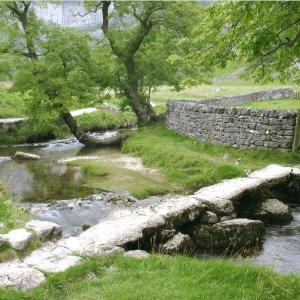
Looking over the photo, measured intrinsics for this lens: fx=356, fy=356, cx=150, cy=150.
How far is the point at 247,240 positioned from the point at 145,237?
2364 millimetres

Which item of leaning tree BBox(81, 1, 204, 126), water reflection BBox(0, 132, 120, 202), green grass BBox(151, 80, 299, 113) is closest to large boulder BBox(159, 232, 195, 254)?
water reflection BBox(0, 132, 120, 202)

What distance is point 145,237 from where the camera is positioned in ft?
23.7

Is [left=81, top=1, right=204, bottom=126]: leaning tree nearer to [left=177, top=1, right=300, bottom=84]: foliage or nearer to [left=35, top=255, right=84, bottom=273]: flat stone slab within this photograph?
[left=177, top=1, right=300, bottom=84]: foliage

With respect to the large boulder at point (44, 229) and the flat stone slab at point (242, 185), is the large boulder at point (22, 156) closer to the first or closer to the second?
the flat stone slab at point (242, 185)

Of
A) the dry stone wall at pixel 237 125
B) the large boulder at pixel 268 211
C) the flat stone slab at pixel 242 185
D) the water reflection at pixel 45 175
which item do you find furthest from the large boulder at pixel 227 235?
the dry stone wall at pixel 237 125

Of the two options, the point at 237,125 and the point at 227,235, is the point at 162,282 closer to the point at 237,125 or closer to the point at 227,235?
the point at 227,235

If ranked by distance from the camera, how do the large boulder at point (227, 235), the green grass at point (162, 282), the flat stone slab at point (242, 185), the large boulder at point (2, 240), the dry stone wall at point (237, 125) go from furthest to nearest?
1. the dry stone wall at point (237, 125)
2. the flat stone slab at point (242, 185)
3. the large boulder at point (227, 235)
4. the large boulder at point (2, 240)
5. the green grass at point (162, 282)

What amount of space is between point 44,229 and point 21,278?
6.30 feet

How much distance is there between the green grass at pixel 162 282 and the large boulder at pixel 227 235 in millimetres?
2101

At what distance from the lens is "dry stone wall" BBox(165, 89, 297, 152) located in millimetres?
13737

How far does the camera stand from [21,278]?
5.04 metres

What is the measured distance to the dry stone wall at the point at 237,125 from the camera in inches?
541

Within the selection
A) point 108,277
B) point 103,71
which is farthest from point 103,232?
point 103,71

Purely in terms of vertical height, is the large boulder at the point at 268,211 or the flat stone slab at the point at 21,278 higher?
the flat stone slab at the point at 21,278
